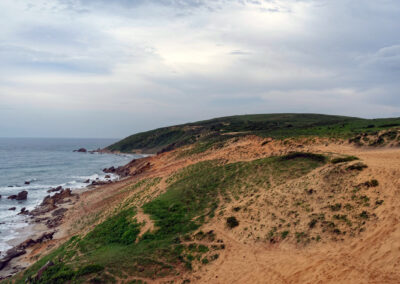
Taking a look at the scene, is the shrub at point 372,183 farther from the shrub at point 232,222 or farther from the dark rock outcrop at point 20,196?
the dark rock outcrop at point 20,196

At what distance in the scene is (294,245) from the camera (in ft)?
51.3

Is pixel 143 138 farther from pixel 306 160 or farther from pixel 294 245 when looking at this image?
pixel 294 245

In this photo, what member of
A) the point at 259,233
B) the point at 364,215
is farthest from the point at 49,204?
the point at 364,215

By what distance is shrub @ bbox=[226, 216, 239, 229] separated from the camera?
19.0 metres

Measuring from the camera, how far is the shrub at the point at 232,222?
1904 centimetres

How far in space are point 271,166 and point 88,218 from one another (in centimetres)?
2152

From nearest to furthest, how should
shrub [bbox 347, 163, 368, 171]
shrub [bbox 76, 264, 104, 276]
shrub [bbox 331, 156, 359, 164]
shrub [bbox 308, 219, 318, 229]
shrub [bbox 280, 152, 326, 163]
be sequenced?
shrub [bbox 76, 264, 104, 276]
shrub [bbox 308, 219, 318, 229]
shrub [bbox 347, 163, 368, 171]
shrub [bbox 331, 156, 359, 164]
shrub [bbox 280, 152, 326, 163]

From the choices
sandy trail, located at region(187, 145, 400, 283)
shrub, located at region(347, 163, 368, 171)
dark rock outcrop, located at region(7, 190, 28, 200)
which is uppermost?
shrub, located at region(347, 163, 368, 171)

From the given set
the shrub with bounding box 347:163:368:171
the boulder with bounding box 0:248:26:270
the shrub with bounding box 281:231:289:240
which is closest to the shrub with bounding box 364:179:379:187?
the shrub with bounding box 347:163:368:171

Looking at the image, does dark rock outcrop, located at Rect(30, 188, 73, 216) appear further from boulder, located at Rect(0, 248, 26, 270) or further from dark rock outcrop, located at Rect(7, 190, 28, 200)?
boulder, located at Rect(0, 248, 26, 270)

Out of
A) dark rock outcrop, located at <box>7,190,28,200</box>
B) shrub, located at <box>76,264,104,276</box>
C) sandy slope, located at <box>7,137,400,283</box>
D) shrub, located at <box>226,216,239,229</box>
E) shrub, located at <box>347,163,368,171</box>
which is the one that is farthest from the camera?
dark rock outcrop, located at <box>7,190,28,200</box>

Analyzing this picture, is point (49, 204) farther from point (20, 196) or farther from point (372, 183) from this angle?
point (372, 183)

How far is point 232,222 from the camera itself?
19.3 metres

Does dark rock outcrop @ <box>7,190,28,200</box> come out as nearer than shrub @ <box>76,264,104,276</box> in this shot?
No
